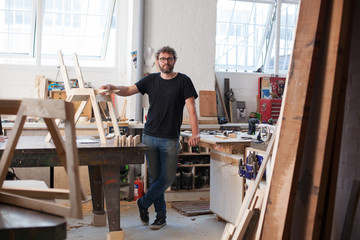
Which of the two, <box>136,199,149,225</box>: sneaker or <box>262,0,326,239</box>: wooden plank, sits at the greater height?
<box>262,0,326,239</box>: wooden plank

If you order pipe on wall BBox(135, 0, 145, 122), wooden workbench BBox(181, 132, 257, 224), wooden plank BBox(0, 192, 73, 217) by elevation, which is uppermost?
pipe on wall BBox(135, 0, 145, 122)

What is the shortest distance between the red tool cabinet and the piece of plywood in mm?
826

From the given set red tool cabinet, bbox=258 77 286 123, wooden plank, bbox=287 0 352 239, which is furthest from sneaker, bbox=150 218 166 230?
red tool cabinet, bbox=258 77 286 123

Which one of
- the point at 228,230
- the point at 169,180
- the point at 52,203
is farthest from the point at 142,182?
the point at 52,203

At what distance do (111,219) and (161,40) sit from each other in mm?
3041

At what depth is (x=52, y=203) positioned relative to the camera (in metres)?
1.60

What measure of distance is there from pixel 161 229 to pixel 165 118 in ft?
3.81

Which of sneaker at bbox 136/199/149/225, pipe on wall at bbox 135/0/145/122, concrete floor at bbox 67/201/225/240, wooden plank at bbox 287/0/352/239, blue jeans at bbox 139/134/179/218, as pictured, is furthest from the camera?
pipe on wall at bbox 135/0/145/122

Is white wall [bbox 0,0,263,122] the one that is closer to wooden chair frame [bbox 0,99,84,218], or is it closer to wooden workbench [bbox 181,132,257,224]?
wooden workbench [bbox 181,132,257,224]

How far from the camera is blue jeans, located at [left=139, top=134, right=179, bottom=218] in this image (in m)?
4.32

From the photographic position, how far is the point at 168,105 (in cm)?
429

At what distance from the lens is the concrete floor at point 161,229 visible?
13.8 ft

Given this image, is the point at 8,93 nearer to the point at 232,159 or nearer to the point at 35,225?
the point at 232,159

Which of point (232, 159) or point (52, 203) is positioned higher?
point (52, 203)
